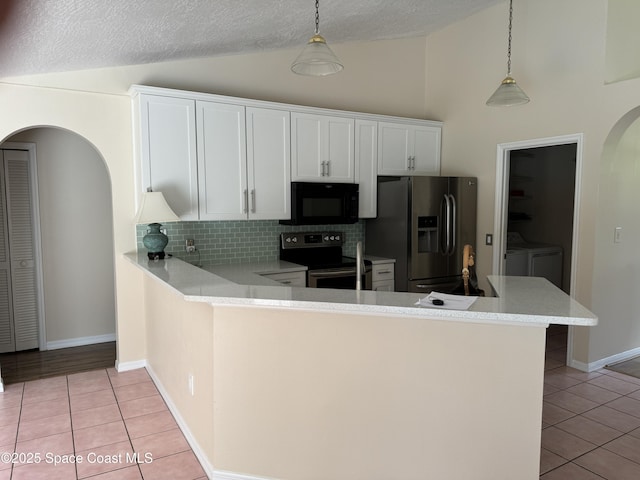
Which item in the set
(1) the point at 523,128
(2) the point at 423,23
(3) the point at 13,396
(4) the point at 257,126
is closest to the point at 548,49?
(1) the point at 523,128

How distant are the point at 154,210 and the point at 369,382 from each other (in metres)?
2.21

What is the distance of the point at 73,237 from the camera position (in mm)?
4410

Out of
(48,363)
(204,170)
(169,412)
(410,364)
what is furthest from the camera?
(48,363)

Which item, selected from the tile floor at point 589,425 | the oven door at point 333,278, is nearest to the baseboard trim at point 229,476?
the tile floor at point 589,425

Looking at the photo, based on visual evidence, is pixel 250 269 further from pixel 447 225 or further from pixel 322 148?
pixel 447 225

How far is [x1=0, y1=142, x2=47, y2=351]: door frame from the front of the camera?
4.10 meters

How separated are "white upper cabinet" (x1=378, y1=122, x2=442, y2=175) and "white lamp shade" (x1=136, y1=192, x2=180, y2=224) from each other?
223 centimetres

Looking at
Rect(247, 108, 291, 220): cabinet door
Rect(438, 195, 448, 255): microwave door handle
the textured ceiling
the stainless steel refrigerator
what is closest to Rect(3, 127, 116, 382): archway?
the textured ceiling

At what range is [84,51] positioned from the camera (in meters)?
2.82

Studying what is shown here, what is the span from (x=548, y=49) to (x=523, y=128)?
693mm

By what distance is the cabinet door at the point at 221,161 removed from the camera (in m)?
3.70

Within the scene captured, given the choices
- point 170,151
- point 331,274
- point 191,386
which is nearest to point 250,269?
point 331,274

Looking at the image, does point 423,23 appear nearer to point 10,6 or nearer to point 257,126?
point 257,126

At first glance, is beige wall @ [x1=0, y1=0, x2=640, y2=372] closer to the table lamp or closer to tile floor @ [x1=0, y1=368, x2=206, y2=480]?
the table lamp
